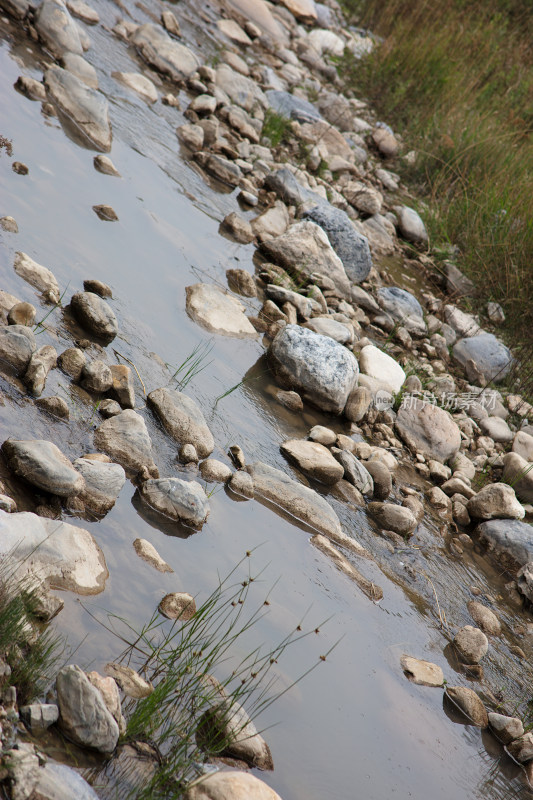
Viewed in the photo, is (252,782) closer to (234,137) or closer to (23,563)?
(23,563)

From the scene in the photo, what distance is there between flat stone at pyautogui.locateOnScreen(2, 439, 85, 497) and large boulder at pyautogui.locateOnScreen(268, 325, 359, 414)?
1.81 metres

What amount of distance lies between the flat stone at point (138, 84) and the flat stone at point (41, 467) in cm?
430

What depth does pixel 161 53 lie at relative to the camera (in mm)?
6281

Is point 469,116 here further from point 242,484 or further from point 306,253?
point 242,484

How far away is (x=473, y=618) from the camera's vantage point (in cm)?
325

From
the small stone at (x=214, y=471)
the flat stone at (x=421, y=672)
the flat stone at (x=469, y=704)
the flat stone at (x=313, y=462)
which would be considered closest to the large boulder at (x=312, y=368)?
the flat stone at (x=313, y=462)

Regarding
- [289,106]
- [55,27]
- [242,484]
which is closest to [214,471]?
[242,484]

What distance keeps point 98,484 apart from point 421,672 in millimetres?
1451

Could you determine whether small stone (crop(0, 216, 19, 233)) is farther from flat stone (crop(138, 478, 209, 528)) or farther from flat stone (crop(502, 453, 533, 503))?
flat stone (crop(502, 453, 533, 503))

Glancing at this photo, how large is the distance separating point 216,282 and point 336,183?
2806mm

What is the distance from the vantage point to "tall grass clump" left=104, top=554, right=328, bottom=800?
1811 millimetres

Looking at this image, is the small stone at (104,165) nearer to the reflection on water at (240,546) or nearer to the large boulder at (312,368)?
the reflection on water at (240,546)

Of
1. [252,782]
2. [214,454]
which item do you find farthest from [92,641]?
[214,454]

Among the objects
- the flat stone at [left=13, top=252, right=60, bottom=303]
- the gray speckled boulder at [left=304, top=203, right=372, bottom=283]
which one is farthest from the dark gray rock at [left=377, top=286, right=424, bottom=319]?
the flat stone at [left=13, top=252, right=60, bottom=303]
